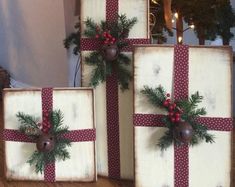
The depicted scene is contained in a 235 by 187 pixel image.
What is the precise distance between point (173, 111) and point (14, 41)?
1.97 metres

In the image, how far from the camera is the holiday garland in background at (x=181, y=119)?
117 cm

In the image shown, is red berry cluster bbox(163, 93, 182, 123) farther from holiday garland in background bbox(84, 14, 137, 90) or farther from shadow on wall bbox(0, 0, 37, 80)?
shadow on wall bbox(0, 0, 37, 80)

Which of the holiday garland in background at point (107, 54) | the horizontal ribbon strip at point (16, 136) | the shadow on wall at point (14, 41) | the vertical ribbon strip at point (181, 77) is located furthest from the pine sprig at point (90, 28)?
the shadow on wall at point (14, 41)

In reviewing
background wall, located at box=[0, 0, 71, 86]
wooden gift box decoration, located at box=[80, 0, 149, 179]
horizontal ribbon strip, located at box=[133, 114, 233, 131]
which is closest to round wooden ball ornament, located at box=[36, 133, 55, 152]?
wooden gift box decoration, located at box=[80, 0, 149, 179]

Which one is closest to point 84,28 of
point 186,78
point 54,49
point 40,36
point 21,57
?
point 186,78

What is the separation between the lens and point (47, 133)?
1.32 m

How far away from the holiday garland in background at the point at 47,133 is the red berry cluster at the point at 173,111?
0.37 meters

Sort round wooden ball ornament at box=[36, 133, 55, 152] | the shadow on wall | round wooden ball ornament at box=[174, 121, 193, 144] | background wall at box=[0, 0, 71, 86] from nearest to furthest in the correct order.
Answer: round wooden ball ornament at box=[174, 121, 193, 144] < round wooden ball ornament at box=[36, 133, 55, 152] < background wall at box=[0, 0, 71, 86] < the shadow on wall

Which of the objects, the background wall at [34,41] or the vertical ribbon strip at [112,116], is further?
the background wall at [34,41]

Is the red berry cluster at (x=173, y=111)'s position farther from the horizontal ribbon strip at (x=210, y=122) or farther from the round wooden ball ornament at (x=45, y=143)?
the round wooden ball ornament at (x=45, y=143)

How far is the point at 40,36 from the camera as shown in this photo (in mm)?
2436

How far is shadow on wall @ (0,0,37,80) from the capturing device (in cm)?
271

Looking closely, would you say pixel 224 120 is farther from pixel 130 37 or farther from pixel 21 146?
pixel 21 146

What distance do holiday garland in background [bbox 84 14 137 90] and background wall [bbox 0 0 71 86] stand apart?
67cm
